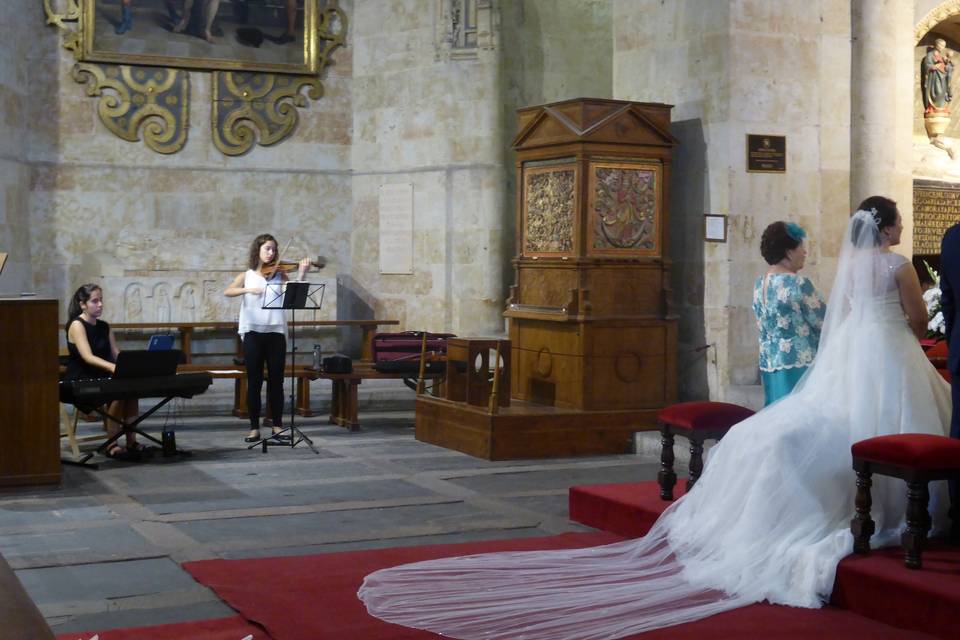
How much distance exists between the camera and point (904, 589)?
4719mm

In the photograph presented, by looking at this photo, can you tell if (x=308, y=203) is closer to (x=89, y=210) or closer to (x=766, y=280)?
(x=89, y=210)

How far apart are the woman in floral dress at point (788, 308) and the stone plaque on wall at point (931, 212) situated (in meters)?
6.42

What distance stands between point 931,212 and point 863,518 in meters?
8.49

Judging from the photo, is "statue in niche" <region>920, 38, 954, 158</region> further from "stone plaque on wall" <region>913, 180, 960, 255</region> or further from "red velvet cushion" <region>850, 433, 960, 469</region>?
"red velvet cushion" <region>850, 433, 960, 469</region>

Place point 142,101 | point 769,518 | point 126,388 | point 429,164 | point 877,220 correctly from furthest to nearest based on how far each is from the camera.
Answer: point 429,164
point 142,101
point 126,388
point 877,220
point 769,518

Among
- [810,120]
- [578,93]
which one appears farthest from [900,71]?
[578,93]

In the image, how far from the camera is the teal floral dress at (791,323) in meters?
6.73

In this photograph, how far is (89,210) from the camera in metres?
13.8

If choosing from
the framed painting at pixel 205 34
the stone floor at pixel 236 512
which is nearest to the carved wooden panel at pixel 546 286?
the stone floor at pixel 236 512

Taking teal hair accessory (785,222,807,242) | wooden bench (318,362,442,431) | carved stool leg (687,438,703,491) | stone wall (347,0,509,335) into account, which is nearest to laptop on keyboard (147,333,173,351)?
wooden bench (318,362,442,431)

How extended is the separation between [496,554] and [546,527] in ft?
3.24

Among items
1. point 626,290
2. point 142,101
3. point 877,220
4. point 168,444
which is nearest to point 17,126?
point 142,101

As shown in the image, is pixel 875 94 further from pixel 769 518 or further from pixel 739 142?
pixel 769 518

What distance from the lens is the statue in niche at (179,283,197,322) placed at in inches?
526
